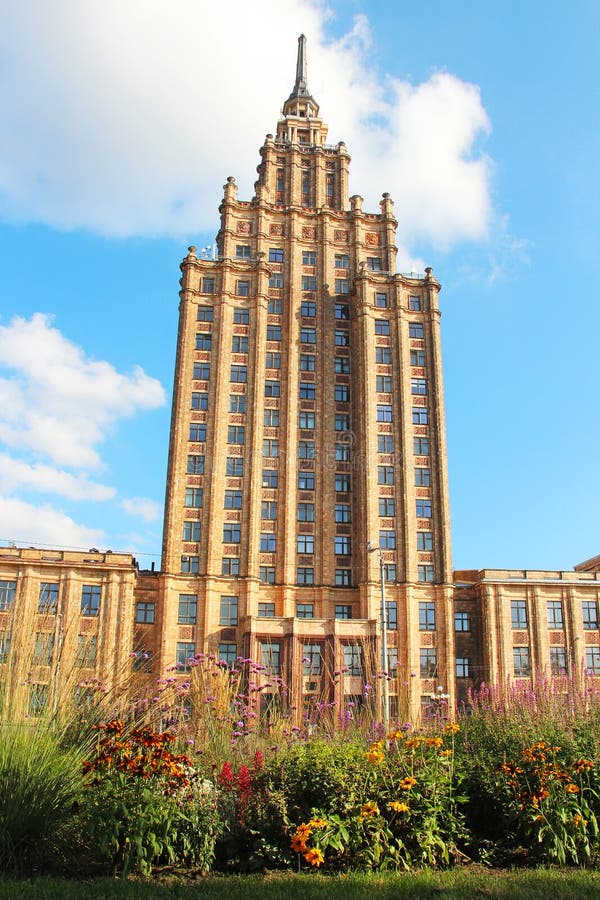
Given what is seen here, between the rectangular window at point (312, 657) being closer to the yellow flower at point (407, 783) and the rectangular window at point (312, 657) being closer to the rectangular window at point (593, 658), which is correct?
the rectangular window at point (593, 658)

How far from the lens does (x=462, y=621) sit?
51469 mm

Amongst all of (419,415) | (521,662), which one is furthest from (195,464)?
(521,662)

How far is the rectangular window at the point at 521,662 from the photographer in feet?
160

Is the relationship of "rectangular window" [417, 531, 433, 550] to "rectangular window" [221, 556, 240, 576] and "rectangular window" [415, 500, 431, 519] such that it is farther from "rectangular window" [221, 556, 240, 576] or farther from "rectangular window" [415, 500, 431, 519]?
"rectangular window" [221, 556, 240, 576]

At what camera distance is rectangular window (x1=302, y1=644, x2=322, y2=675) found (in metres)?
45.0

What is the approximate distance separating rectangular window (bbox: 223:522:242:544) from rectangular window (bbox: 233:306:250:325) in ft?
48.5

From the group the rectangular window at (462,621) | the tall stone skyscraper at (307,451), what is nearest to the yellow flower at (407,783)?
the tall stone skyscraper at (307,451)

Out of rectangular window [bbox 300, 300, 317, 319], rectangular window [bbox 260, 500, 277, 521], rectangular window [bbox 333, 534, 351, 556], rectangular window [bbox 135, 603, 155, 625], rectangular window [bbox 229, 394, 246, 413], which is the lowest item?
rectangular window [bbox 135, 603, 155, 625]

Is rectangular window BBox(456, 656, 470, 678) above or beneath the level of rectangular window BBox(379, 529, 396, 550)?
beneath

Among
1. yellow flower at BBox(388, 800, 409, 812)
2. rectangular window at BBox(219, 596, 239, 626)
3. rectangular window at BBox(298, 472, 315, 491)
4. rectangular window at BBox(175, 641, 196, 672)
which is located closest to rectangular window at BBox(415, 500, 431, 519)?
rectangular window at BBox(298, 472, 315, 491)

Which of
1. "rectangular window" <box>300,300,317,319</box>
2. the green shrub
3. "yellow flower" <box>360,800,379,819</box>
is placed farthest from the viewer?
"rectangular window" <box>300,300,317,319</box>

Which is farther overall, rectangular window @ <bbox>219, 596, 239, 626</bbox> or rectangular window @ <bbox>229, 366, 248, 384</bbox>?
rectangular window @ <bbox>229, 366, 248, 384</bbox>

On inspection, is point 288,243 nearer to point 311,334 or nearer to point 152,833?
point 311,334

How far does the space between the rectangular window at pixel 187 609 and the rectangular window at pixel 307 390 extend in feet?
52.3
